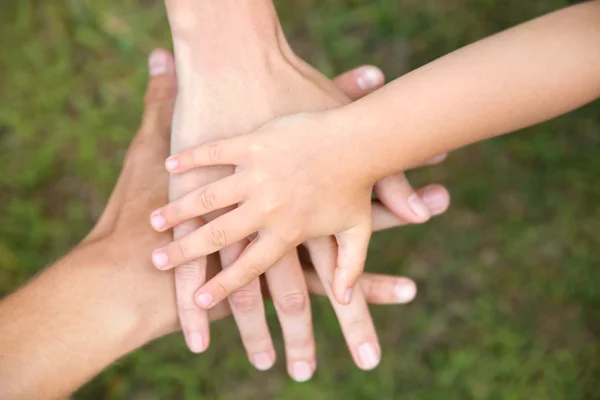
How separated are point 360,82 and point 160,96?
40cm

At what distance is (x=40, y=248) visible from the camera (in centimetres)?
154

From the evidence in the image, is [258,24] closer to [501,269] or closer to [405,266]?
[405,266]

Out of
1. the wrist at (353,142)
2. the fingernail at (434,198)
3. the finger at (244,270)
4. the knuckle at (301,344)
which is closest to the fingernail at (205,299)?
the finger at (244,270)

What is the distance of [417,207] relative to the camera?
1132 millimetres

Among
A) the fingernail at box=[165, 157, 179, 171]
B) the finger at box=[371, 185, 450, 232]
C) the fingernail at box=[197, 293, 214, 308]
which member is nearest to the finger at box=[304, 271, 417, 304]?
the finger at box=[371, 185, 450, 232]

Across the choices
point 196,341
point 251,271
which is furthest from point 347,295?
point 196,341

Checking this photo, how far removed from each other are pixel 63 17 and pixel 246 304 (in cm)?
96

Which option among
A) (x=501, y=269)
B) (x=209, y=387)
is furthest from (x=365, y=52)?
(x=209, y=387)

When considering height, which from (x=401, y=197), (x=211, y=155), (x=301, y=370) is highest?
(x=211, y=155)

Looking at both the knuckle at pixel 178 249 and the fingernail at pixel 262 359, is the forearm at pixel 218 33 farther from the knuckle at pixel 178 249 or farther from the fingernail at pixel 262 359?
the fingernail at pixel 262 359

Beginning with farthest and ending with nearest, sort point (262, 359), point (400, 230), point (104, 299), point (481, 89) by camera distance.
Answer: point (400, 230) → point (262, 359) → point (104, 299) → point (481, 89)

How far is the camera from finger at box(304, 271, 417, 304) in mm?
1206

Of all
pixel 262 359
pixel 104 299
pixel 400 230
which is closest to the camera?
pixel 104 299

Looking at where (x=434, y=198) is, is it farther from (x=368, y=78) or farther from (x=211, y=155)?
(x=211, y=155)
